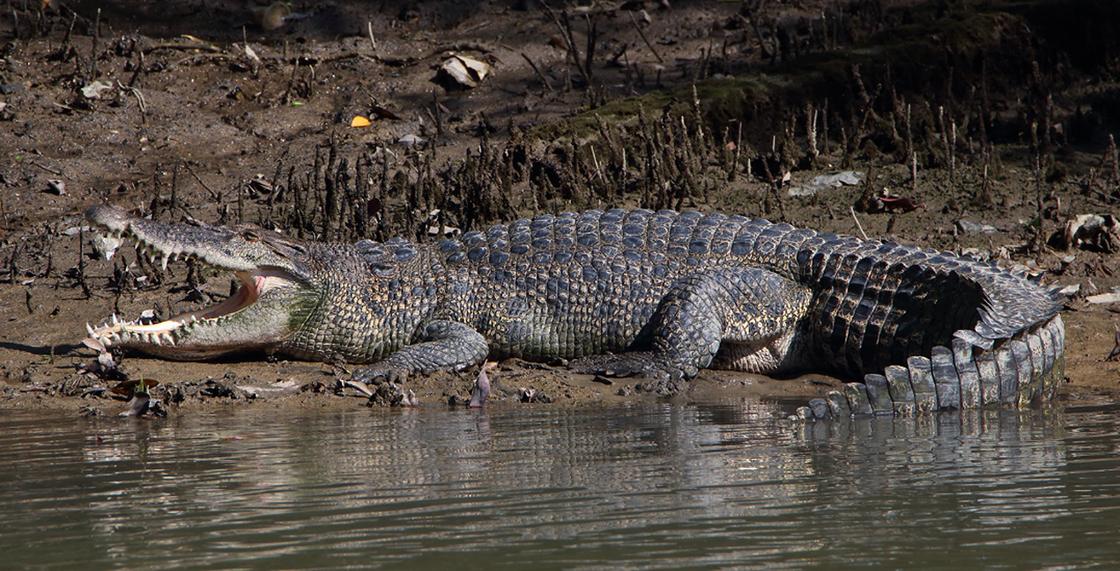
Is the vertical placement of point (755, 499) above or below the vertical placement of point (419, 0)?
→ below

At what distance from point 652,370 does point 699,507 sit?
134 inches

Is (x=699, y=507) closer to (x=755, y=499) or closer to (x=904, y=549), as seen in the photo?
(x=755, y=499)

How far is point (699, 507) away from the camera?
3.64m

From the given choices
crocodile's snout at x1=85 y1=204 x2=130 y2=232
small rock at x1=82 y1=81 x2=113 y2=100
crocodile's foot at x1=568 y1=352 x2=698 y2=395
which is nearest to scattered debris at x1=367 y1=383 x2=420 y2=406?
crocodile's foot at x1=568 y1=352 x2=698 y2=395

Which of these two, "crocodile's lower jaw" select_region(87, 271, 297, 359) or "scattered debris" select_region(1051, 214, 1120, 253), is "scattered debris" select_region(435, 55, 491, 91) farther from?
"scattered debris" select_region(1051, 214, 1120, 253)

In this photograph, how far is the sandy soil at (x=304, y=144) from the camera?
7.08m

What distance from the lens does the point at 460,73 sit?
39.0 feet

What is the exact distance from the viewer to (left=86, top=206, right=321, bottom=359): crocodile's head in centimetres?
703

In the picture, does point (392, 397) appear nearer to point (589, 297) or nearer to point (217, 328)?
point (217, 328)

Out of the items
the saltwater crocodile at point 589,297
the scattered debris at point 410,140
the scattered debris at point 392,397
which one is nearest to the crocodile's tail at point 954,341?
the saltwater crocodile at point 589,297

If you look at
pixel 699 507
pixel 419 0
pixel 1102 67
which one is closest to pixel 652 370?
pixel 699 507

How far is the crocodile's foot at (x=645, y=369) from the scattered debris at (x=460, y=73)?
5069 mm

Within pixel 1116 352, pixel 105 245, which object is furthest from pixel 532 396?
pixel 105 245

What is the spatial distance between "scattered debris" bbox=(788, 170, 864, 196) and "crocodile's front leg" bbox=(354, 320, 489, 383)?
Result: 3.25 metres
